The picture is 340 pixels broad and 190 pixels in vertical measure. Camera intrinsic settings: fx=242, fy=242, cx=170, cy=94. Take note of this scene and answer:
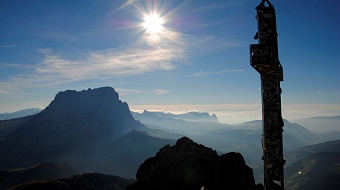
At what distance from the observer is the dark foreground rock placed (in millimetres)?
114294

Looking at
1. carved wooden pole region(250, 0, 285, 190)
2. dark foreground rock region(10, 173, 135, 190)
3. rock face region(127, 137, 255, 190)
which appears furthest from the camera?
dark foreground rock region(10, 173, 135, 190)

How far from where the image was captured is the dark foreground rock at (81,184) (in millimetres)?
114294

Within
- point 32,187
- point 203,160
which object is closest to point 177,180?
point 203,160

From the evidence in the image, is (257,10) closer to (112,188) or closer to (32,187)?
(32,187)

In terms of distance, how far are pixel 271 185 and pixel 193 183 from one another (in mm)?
37937

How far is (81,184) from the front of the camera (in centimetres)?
13312

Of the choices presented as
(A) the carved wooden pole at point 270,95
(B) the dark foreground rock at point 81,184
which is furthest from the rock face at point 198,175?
(B) the dark foreground rock at point 81,184

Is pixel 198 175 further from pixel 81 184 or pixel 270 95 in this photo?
pixel 81 184

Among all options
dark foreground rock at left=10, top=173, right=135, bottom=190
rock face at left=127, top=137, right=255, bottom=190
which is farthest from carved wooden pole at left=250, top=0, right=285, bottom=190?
dark foreground rock at left=10, top=173, right=135, bottom=190

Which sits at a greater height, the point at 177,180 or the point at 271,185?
the point at 271,185

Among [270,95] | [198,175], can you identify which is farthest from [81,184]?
[270,95]

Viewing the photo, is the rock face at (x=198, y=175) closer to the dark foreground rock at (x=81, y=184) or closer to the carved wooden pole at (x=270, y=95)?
the carved wooden pole at (x=270, y=95)

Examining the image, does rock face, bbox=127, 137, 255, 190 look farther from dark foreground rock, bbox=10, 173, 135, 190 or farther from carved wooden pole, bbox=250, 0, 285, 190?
dark foreground rock, bbox=10, 173, 135, 190

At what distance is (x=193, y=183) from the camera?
46625mm
